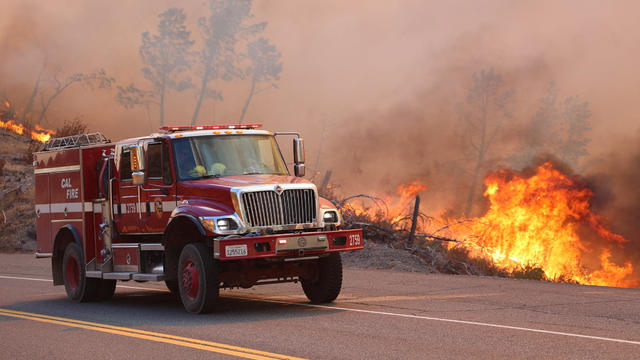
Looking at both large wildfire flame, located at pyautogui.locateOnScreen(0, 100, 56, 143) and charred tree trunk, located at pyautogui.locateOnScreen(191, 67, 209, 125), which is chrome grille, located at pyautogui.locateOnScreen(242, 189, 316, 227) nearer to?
large wildfire flame, located at pyautogui.locateOnScreen(0, 100, 56, 143)

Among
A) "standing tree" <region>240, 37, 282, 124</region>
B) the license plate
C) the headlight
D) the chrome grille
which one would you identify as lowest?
the license plate

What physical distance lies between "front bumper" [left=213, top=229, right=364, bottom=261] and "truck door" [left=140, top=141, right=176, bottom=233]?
5.35 feet

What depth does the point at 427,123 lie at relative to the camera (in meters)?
39.2

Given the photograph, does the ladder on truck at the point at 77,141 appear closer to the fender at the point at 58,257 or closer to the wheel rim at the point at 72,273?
the fender at the point at 58,257

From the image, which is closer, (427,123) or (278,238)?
(278,238)

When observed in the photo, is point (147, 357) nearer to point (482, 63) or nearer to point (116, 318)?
point (116, 318)

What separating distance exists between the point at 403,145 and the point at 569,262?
14.3 meters

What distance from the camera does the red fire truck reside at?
1098 cm

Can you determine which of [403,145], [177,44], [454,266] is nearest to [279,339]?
[454,266]

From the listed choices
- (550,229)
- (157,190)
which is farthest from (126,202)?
(550,229)

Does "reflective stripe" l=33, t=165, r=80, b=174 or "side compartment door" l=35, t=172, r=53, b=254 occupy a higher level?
"reflective stripe" l=33, t=165, r=80, b=174

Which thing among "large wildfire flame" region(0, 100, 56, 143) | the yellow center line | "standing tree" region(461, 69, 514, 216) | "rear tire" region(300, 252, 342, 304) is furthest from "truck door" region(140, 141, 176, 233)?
"large wildfire flame" region(0, 100, 56, 143)

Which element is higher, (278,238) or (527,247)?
(278,238)

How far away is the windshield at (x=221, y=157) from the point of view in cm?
1192
